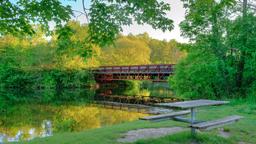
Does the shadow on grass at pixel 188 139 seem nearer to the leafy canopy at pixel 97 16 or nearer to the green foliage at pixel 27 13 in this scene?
the leafy canopy at pixel 97 16

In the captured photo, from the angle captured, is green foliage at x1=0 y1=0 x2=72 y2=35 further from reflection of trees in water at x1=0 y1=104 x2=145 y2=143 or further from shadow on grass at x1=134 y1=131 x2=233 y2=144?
reflection of trees in water at x1=0 y1=104 x2=145 y2=143

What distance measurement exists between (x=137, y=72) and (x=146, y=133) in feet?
92.7

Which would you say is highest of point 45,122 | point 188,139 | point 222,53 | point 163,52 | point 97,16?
point 163,52

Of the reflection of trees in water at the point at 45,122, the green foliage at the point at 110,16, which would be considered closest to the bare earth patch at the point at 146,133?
the green foliage at the point at 110,16

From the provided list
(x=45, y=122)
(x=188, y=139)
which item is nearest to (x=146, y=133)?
(x=188, y=139)

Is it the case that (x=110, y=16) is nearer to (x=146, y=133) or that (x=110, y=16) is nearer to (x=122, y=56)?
(x=146, y=133)

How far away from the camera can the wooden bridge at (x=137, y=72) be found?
3238 cm

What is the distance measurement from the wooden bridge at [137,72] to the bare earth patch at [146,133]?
23.1 metres

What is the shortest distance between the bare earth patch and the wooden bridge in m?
23.1

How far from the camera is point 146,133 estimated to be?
732 cm

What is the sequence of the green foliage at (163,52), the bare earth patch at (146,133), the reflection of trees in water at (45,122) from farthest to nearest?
the green foliage at (163,52), the reflection of trees in water at (45,122), the bare earth patch at (146,133)

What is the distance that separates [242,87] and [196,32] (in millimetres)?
3229

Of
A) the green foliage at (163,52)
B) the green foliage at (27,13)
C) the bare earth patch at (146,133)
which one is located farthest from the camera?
→ the green foliage at (163,52)

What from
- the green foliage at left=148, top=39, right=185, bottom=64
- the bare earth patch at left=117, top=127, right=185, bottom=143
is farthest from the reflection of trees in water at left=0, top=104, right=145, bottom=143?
the green foliage at left=148, top=39, right=185, bottom=64
